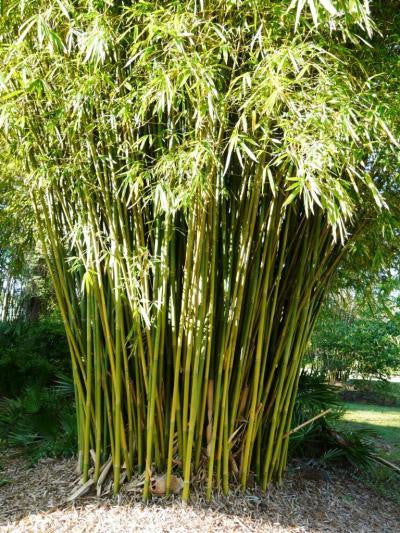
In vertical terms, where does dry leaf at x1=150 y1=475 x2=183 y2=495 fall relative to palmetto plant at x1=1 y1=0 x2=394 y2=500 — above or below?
below

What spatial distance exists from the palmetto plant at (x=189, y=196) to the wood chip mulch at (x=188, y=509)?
12cm

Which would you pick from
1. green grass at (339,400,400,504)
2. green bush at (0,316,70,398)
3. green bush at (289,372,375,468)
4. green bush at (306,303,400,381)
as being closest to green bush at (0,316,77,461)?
green bush at (0,316,70,398)

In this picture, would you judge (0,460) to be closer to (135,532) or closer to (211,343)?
(135,532)

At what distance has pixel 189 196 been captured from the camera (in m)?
2.01

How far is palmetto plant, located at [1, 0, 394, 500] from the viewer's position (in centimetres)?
197

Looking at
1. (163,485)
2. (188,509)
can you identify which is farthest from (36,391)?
(188,509)

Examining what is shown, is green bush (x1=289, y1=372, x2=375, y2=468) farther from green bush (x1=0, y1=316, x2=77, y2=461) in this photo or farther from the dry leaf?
green bush (x1=0, y1=316, x2=77, y2=461)

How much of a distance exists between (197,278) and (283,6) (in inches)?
44.8

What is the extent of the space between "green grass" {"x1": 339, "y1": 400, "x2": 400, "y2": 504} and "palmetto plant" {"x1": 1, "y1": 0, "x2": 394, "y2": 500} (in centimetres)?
101

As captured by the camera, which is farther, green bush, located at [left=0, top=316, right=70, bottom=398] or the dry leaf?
green bush, located at [left=0, top=316, right=70, bottom=398]

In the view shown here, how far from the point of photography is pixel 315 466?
3414mm

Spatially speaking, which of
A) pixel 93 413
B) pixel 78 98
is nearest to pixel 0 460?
pixel 93 413

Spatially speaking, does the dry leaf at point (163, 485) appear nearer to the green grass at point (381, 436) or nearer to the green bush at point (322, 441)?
the green bush at point (322, 441)

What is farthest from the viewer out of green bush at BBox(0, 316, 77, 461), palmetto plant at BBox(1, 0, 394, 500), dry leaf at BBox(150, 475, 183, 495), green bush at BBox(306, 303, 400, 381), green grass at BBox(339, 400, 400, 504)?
green bush at BBox(306, 303, 400, 381)
